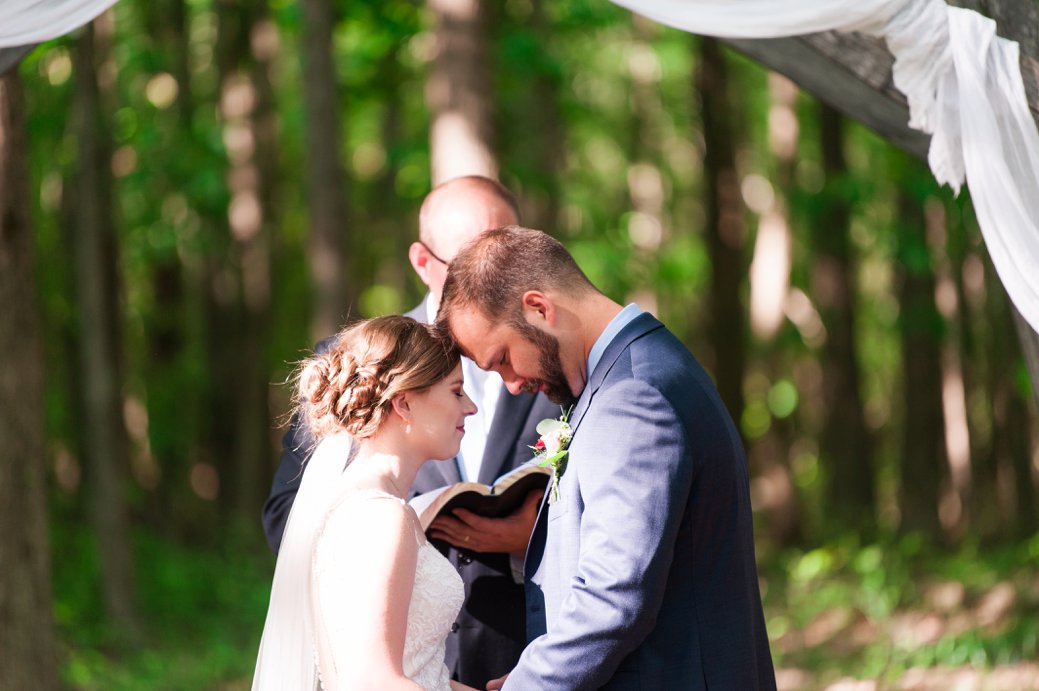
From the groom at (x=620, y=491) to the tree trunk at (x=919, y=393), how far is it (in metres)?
9.00

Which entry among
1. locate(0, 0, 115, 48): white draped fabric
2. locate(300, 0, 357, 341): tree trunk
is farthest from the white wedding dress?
locate(300, 0, 357, 341): tree trunk

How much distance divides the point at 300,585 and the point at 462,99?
14.6ft

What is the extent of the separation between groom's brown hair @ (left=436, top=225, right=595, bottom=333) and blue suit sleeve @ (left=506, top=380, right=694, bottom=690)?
34 centimetres

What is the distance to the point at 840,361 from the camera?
1277cm

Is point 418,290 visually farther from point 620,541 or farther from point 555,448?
point 620,541

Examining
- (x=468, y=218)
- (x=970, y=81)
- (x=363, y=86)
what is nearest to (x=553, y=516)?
(x=468, y=218)

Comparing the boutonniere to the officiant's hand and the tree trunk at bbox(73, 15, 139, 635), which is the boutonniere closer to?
the officiant's hand

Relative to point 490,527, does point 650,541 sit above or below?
above

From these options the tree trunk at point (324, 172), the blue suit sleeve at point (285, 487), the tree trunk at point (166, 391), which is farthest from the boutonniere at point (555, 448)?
the tree trunk at point (166, 391)

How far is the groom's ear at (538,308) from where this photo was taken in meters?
2.80

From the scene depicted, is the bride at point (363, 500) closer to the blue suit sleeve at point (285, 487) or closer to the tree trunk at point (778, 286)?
the blue suit sleeve at point (285, 487)

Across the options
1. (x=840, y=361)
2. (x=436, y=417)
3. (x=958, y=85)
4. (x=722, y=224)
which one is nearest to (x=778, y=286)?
(x=722, y=224)

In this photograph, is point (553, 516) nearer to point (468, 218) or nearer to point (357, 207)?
point (468, 218)

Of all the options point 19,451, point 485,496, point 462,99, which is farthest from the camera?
point 462,99
